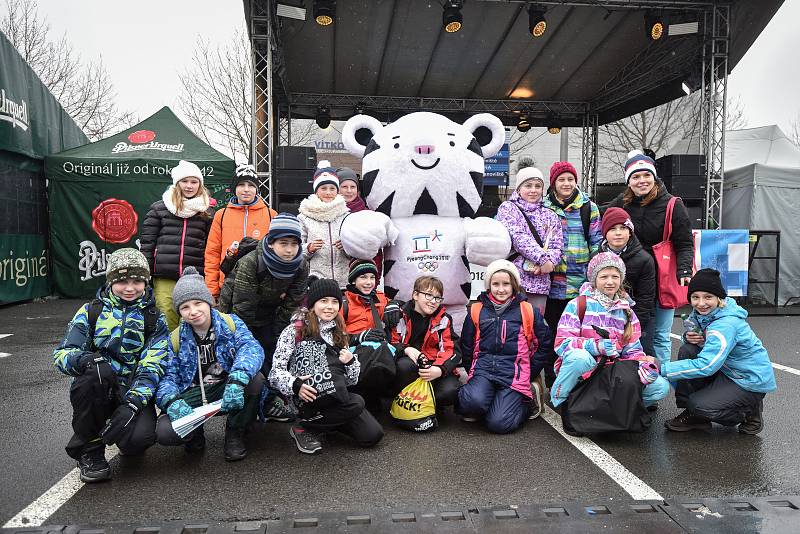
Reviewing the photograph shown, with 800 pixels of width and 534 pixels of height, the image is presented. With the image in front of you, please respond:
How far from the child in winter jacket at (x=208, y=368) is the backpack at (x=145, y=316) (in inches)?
4.9

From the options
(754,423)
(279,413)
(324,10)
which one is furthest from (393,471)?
(324,10)

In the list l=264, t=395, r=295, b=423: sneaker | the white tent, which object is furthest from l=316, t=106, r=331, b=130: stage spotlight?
l=264, t=395, r=295, b=423: sneaker

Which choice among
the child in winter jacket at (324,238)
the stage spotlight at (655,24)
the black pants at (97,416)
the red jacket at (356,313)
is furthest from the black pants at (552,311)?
the stage spotlight at (655,24)

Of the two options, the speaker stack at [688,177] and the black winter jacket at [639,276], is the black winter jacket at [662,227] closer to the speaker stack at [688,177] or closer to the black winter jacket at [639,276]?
the black winter jacket at [639,276]

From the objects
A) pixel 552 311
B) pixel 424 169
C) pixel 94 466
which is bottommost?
pixel 94 466

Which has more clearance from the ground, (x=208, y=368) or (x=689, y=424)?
(x=208, y=368)

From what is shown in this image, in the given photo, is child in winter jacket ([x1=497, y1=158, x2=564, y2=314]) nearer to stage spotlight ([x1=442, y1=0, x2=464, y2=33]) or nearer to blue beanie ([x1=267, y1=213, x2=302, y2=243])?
blue beanie ([x1=267, y1=213, x2=302, y2=243])

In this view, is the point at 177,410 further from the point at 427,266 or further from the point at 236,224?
the point at 427,266

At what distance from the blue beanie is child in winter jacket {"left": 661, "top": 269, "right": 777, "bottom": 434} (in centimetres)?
256

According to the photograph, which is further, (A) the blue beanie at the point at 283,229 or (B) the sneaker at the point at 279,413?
(B) the sneaker at the point at 279,413

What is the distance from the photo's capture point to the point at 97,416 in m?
2.96

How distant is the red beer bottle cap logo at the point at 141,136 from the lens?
10414mm

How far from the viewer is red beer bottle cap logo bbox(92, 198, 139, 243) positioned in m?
10.1

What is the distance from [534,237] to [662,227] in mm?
968
